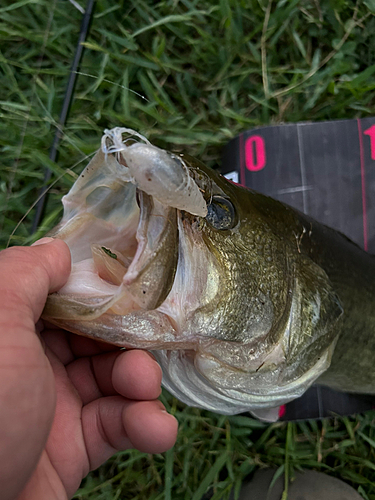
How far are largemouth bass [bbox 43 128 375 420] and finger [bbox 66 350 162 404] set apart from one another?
11 centimetres

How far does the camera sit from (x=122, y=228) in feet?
3.44

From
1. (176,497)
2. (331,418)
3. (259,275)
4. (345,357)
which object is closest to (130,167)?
(259,275)

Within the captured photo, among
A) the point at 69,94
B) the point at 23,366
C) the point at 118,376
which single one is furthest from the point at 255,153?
the point at 23,366

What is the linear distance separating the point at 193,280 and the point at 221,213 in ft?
0.67

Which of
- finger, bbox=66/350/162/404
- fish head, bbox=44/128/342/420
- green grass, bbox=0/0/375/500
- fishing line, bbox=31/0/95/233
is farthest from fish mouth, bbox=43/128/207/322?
green grass, bbox=0/0/375/500

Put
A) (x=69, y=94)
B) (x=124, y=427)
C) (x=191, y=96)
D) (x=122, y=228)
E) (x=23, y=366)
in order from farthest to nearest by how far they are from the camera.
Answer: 1. (x=191, y=96)
2. (x=69, y=94)
3. (x=124, y=427)
4. (x=122, y=228)
5. (x=23, y=366)

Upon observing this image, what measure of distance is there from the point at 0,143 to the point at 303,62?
1772 mm

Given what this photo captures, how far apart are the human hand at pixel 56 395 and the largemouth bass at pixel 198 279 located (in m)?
0.08

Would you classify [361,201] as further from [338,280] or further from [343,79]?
[338,280]

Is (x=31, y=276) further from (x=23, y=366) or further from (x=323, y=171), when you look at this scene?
(x=323, y=171)

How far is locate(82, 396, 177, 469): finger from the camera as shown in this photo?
1081mm

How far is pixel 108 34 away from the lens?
2.20m

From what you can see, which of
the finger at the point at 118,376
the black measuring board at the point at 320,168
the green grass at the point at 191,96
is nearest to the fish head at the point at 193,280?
the finger at the point at 118,376

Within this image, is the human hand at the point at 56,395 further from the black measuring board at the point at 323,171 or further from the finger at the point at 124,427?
the black measuring board at the point at 323,171
